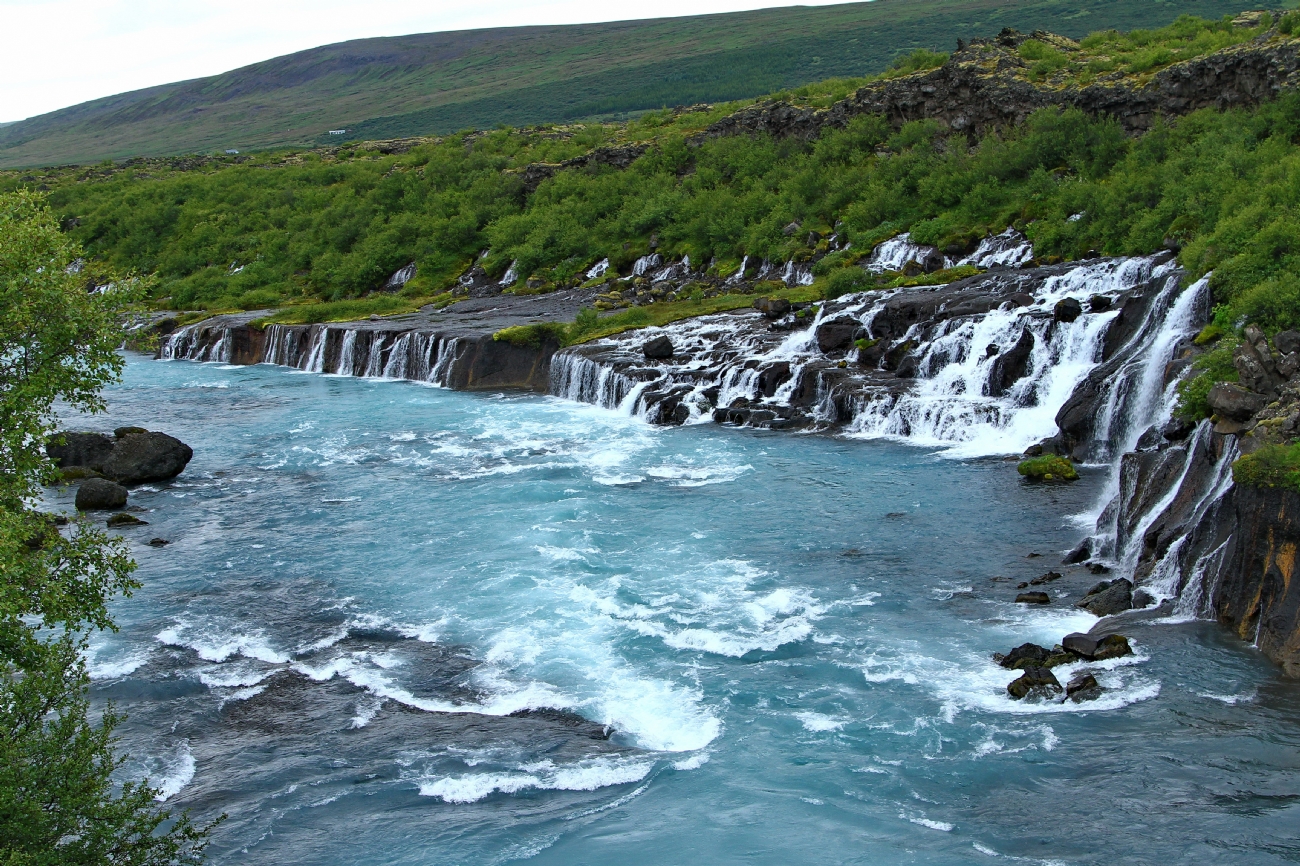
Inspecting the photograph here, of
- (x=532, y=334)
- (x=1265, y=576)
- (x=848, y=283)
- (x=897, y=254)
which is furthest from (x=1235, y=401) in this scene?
(x=532, y=334)

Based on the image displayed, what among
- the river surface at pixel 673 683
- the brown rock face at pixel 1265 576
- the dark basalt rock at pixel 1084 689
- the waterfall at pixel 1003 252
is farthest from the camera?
the waterfall at pixel 1003 252

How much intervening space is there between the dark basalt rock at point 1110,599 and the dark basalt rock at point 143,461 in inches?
1094

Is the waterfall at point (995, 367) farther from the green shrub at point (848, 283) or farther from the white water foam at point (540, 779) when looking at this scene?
the white water foam at point (540, 779)

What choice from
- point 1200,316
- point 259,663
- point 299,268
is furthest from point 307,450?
point 299,268

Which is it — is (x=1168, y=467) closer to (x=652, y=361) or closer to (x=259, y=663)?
(x=259, y=663)

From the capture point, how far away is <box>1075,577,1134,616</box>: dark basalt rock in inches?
812

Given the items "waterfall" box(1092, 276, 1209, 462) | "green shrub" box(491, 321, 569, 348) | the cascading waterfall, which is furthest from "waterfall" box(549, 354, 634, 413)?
"waterfall" box(1092, 276, 1209, 462)

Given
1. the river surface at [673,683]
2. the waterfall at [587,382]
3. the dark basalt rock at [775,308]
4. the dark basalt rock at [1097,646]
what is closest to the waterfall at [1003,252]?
the dark basalt rock at [775,308]

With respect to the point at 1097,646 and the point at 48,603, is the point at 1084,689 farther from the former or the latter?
the point at 48,603

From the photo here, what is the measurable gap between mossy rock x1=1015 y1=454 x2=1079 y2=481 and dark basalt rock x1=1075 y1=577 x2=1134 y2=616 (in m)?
8.45

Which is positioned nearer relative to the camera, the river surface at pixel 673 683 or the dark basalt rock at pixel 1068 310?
the river surface at pixel 673 683

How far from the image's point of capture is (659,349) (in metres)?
45.9

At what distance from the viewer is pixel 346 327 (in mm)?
60656

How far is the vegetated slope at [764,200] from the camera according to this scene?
4031 cm
